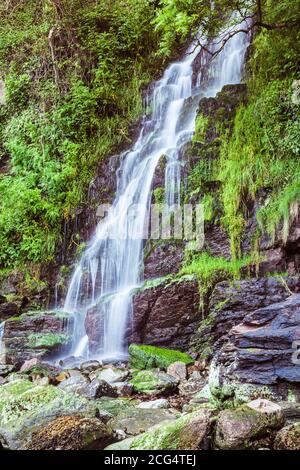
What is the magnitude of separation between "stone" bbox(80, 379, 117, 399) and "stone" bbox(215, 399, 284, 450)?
2359 mm

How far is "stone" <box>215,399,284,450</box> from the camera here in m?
3.20

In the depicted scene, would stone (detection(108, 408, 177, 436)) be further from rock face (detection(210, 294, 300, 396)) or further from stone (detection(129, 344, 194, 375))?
stone (detection(129, 344, 194, 375))

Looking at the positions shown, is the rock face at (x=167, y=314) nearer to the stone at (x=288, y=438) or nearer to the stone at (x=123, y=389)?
the stone at (x=123, y=389)

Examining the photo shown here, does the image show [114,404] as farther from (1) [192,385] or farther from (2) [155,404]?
(1) [192,385]

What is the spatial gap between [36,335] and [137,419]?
476 cm

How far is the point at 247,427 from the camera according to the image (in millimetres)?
3252

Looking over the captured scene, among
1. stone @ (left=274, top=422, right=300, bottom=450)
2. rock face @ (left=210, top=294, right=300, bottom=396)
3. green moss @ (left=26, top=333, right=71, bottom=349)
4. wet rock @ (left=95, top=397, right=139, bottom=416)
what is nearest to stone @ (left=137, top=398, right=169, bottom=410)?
wet rock @ (left=95, top=397, right=139, bottom=416)

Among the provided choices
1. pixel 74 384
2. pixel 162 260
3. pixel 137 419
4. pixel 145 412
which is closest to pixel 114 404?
pixel 145 412

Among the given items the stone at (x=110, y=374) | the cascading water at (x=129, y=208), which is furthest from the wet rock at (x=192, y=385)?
the cascading water at (x=129, y=208)

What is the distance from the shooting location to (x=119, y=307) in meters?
7.92
